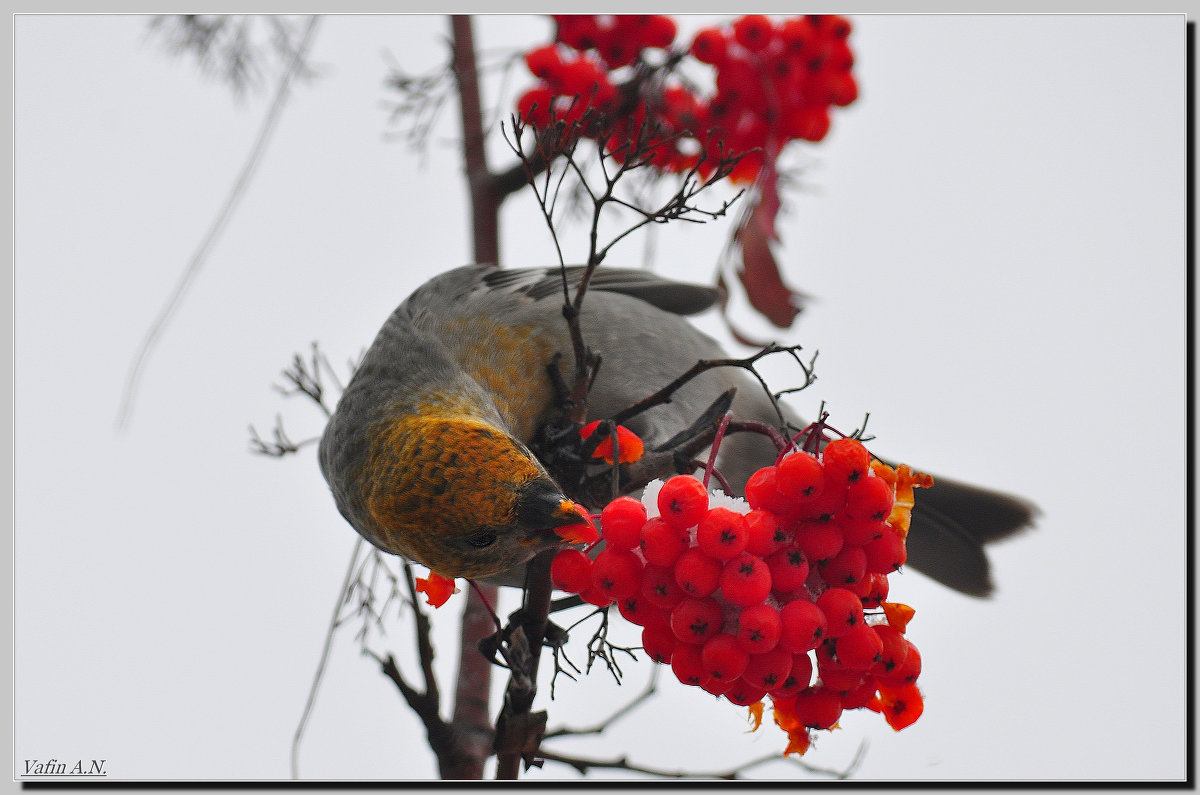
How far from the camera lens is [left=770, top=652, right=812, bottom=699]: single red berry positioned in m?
1.55

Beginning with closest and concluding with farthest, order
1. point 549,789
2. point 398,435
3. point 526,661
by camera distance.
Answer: point 526,661 → point 549,789 → point 398,435

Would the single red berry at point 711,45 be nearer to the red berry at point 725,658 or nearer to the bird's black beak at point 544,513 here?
the bird's black beak at point 544,513

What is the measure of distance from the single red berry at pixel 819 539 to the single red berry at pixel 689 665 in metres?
0.22

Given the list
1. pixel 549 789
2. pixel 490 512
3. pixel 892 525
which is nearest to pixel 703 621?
pixel 892 525

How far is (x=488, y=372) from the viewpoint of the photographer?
8.89 ft

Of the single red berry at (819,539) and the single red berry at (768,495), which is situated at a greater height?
the single red berry at (768,495)

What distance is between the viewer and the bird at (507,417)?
6.31 ft

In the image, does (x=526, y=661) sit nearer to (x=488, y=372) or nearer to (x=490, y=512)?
(x=490, y=512)

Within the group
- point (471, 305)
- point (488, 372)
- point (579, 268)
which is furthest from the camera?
point (579, 268)

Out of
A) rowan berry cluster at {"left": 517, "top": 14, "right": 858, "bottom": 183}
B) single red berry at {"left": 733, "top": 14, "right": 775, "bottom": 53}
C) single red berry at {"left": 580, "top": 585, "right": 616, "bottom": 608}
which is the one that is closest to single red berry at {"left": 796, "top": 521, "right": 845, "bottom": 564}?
single red berry at {"left": 580, "top": 585, "right": 616, "bottom": 608}

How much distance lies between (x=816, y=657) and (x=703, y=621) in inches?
9.2

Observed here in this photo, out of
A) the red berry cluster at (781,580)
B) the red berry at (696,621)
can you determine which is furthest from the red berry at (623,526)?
the red berry at (696,621)

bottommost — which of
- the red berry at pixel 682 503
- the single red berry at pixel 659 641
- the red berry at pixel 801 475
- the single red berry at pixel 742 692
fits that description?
the single red berry at pixel 742 692

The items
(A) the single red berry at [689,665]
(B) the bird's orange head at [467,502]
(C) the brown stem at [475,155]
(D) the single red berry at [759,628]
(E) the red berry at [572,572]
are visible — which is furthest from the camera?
(C) the brown stem at [475,155]
